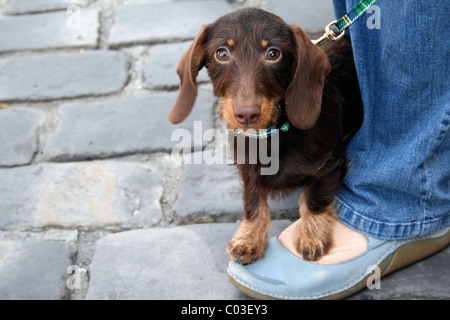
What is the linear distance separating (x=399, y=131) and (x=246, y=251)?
797 mm

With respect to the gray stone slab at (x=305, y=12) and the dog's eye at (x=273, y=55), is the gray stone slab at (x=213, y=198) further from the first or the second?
the gray stone slab at (x=305, y=12)

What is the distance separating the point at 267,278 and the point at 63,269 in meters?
0.92

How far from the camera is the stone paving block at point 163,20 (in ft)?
12.9

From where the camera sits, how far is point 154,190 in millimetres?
2799

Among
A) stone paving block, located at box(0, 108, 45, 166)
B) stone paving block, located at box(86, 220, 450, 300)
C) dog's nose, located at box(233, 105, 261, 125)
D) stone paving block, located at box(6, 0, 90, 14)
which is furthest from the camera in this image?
stone paving block, located at box(6, 0, 90, 14)

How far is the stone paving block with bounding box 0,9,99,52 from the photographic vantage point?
13.1 ft

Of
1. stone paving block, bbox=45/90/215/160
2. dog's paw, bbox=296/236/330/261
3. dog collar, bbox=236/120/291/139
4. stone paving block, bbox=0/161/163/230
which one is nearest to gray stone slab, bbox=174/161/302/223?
stone paving block, bbox=0/161/163/230

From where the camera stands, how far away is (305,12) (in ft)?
13.0

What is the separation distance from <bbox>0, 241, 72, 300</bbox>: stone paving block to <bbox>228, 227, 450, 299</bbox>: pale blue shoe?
770mm

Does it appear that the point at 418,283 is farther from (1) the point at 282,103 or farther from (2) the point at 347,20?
(2) the point at 347,20

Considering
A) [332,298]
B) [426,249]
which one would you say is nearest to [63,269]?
[332,298]

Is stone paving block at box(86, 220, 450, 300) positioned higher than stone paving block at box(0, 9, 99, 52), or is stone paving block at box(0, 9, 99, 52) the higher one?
stone paving block at box(0, 9, 99, 52)

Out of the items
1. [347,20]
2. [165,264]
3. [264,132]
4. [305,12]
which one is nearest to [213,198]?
[165,264]

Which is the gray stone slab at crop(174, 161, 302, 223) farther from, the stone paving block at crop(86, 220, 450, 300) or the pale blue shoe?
the pale blue shoe
